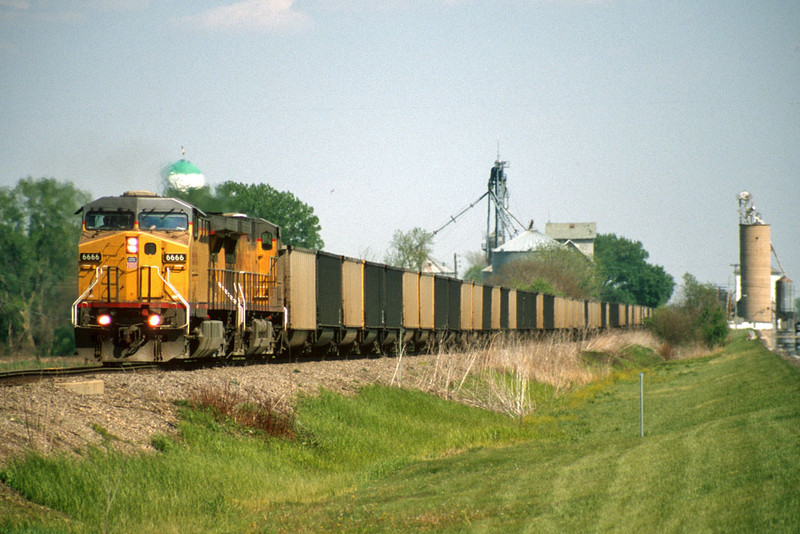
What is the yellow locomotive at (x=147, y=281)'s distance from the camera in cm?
1991

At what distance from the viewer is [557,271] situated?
115 m

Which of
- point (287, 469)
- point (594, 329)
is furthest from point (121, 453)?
point (594, 329)

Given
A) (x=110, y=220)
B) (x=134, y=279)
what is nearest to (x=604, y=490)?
(x=134, y=279)

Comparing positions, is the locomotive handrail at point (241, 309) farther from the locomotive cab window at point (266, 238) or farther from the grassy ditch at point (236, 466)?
the grassy ditch at point (236, 466)

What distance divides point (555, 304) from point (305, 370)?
133 feet

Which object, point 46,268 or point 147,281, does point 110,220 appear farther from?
point 46,268

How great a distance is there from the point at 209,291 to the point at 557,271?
96.2 m

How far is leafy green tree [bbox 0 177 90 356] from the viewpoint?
70.2 m

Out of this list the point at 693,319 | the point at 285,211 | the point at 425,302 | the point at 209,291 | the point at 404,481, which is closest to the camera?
the point at 404,481

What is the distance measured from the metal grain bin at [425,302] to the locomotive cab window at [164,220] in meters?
18.8

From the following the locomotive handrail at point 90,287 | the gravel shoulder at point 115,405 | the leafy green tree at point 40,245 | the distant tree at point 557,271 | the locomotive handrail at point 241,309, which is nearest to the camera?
the gravel shoulder at point 115,405

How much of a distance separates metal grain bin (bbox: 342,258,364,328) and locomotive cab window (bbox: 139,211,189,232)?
11019mm

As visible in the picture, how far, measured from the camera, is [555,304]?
63.0 metres

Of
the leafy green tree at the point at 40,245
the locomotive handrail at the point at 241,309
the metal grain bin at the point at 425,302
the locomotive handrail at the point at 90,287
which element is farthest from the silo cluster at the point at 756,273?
the locomotive handrail at the point at 90,287
